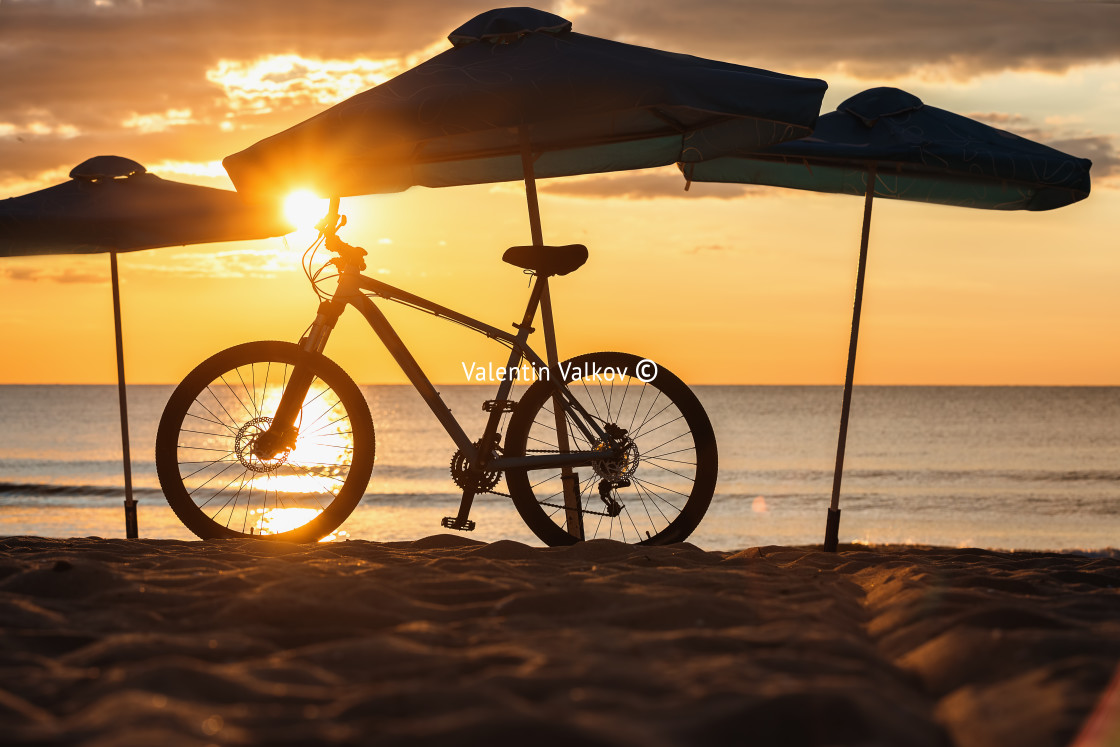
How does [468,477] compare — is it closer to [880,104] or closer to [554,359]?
[554,359]

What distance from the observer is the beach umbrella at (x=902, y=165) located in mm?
4922

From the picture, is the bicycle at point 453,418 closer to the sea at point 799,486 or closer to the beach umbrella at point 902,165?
the beach umbrella at point 902,165

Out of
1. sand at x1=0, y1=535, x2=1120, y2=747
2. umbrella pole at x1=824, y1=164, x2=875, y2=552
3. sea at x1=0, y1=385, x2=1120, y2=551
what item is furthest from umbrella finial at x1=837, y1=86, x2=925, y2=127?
sea at x1=0, y1=385, x2=1120, y2=551

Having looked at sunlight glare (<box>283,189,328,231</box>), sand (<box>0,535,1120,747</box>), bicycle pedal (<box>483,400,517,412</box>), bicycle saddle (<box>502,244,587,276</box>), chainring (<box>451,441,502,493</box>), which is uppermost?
sunlight glare (<box>283,189,328,231</box>)

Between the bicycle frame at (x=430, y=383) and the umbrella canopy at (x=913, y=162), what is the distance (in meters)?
1.98

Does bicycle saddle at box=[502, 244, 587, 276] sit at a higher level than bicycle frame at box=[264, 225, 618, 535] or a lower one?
higher

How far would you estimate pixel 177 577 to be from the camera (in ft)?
9.00

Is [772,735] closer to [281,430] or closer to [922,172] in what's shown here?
[281,430]

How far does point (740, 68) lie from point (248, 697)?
334 cm

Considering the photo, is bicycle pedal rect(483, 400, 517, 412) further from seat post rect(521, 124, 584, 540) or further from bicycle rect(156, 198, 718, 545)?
seat post rect(521, 124, 584, 540)

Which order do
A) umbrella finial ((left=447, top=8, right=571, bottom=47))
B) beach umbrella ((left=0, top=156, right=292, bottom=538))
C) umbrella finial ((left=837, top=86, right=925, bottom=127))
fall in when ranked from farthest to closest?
beach umbrella ((left=0, top=156, right=292, bottom=538)) → umbrella finial ((left=837, top=86, right=925, bottom=127)) → umbrella finial ((left=447, top=8, right=571, bottom=47))

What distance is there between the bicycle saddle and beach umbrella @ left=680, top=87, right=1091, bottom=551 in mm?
1592

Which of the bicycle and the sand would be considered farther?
the bicycle

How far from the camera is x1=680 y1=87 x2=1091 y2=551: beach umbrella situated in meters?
4.92
